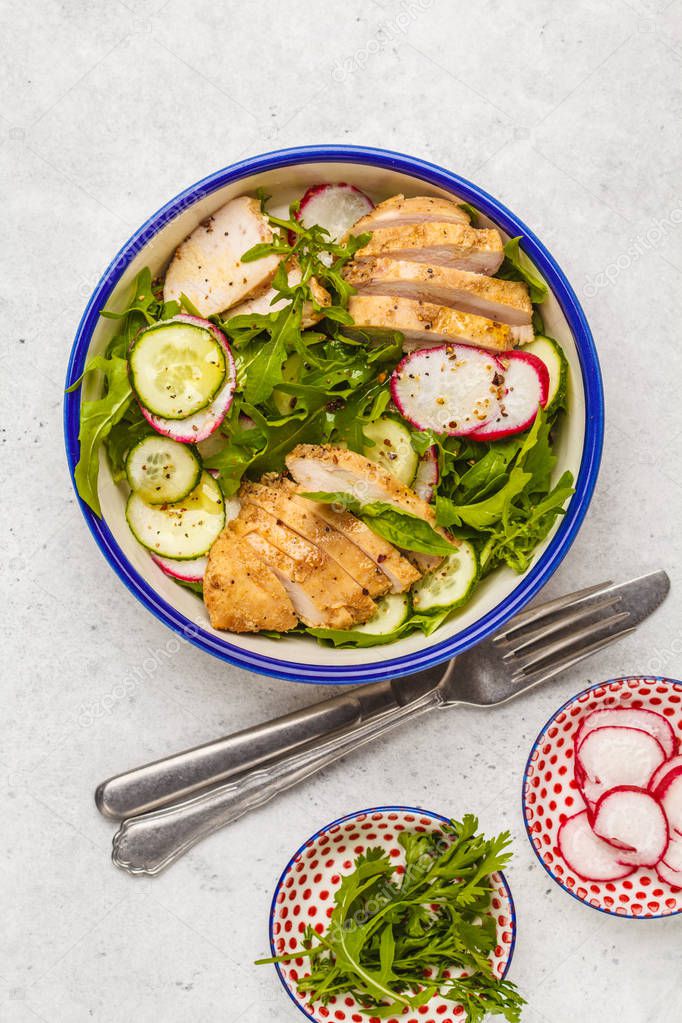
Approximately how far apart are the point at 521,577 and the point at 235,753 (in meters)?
1.09

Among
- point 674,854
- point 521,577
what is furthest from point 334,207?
point 674,854

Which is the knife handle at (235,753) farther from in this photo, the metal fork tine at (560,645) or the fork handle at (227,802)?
the metal fork tine at (560,645)

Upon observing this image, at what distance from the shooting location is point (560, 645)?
279 cm

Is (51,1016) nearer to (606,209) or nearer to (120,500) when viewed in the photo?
(120,500)

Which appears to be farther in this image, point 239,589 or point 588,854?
point 588,854

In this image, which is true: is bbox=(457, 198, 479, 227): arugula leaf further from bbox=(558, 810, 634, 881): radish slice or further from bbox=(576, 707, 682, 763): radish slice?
bbox=(558, 810, 634, 881): radish slice

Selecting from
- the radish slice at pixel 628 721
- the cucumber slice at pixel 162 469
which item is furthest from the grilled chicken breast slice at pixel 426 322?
the radish slice at pixel 628 721

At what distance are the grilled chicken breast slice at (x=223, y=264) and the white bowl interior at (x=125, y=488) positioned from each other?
0.17ft

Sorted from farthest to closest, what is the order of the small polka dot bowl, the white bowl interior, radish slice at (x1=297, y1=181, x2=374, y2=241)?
the small polka dot bowl → radish slice at (x1=297, y1=181, x2=374, y2=241) → the white bowl interior

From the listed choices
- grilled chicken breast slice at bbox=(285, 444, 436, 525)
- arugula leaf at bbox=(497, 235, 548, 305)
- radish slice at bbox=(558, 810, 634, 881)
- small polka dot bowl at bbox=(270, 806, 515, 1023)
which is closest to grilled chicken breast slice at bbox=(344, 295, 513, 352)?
arugula leaf at bbox=(497, 235, 548, 305)

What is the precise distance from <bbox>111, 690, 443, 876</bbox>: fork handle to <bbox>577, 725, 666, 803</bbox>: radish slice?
518mm

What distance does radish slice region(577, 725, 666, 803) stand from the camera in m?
2.81

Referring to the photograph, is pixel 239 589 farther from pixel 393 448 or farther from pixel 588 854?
pixel 588 854

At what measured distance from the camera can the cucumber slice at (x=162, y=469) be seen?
2.48 meters
